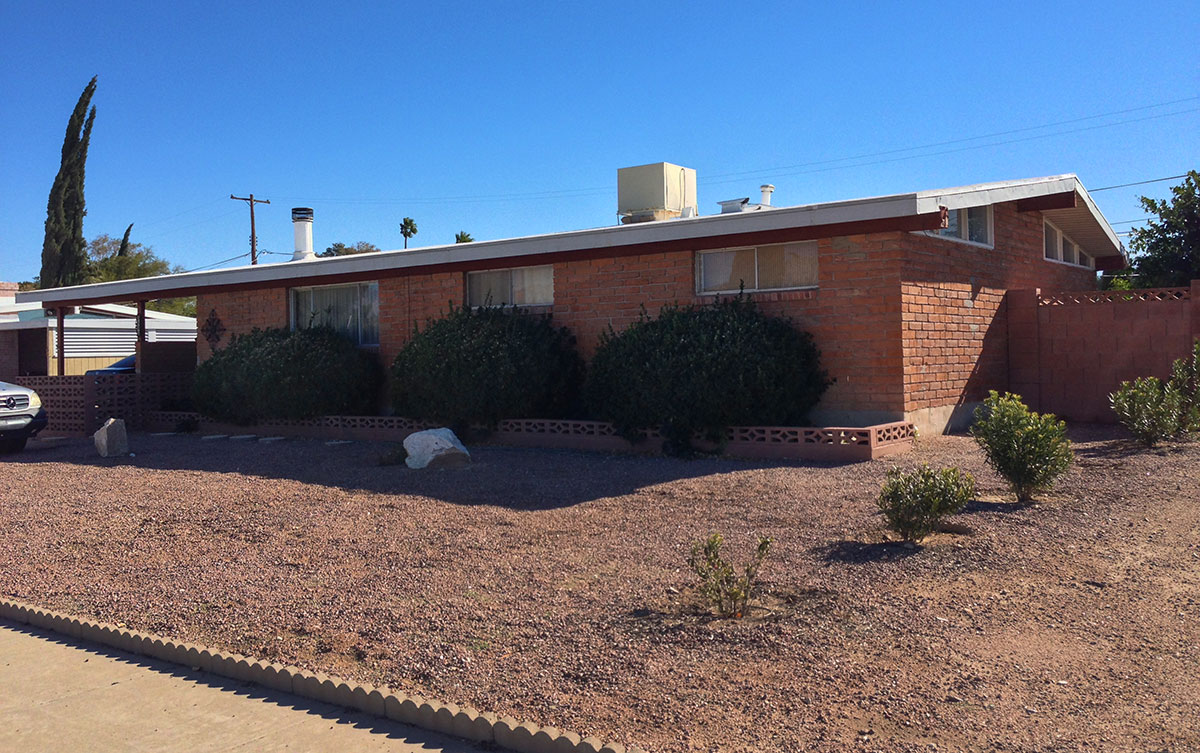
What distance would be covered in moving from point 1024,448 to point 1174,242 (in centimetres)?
1590

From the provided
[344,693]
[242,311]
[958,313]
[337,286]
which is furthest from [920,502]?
[242,311]

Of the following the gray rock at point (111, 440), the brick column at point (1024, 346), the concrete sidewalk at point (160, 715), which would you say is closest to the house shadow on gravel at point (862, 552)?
the concrete sidewalk at point (160, 715)

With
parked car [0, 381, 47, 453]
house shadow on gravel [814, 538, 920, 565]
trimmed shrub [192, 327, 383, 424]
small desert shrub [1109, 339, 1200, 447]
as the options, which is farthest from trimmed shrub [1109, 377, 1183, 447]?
parked car [0, 381, 47, 453]

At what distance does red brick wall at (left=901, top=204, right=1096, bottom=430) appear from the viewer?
12000mm

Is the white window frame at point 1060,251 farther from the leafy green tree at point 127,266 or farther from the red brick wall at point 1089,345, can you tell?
the leafy green tree at point 127,266

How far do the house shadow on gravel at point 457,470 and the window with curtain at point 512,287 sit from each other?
2.60m

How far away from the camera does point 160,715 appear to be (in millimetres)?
4582

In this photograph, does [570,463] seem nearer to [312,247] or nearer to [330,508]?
[330,508]

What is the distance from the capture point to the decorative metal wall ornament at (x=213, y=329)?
19109 mm

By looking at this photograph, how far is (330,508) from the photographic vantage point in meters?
9.33

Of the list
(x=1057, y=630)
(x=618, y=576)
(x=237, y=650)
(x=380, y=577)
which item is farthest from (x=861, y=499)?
(x=237, y=650)

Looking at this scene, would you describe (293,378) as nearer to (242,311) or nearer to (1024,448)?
(242,311)

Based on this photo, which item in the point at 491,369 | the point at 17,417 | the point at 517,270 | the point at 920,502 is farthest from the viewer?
the point at 517,270

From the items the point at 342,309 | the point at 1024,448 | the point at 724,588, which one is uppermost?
the point at 342,309
